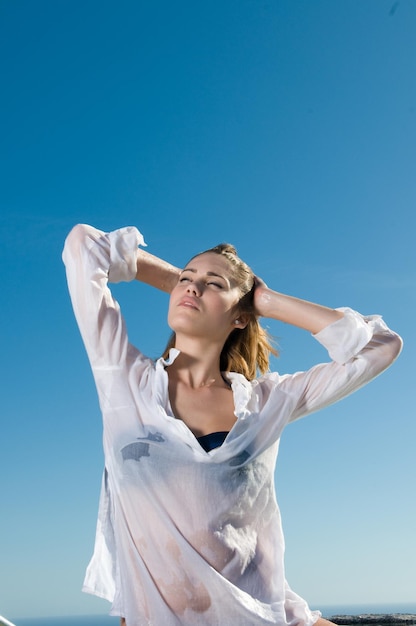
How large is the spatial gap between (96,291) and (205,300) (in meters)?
0.47

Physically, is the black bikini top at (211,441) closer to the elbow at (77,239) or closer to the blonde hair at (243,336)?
the blonde hair at (243,336)

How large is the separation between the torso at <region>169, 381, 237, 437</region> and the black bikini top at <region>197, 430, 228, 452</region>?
0.03 m

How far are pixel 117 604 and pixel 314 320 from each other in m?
1.31

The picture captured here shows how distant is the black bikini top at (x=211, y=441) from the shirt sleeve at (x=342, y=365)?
38cm

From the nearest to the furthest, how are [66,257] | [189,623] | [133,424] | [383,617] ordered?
[189,623]
[133,424]
[66,257]
[383,617]

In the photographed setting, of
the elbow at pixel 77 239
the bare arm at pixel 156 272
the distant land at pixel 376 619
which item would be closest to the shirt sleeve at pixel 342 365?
the bare arm at pixel 156 272

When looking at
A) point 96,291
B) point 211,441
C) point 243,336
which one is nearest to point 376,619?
point 243,336

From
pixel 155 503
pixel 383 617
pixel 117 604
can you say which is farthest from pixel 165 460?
pixel 383 617

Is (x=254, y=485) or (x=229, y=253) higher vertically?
(x=229, y=253)

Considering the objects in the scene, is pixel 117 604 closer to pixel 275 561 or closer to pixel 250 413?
pixel 275 561

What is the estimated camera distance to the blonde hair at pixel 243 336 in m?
3.16

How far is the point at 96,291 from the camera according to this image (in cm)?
275

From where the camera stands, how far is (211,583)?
2525 mm

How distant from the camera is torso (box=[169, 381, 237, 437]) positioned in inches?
110
